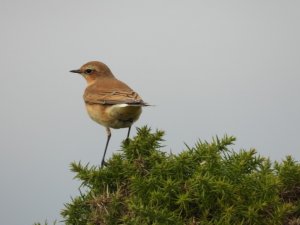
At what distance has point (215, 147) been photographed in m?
5.94

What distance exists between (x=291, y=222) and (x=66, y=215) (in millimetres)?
2144

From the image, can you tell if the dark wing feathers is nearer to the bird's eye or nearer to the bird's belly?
the bird's belly

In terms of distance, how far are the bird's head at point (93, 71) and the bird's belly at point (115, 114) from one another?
52.8 inches

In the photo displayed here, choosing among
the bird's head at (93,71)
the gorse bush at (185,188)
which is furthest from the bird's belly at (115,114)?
the gorse bush at (185,188)

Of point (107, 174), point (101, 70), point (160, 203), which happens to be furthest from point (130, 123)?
point (160, 203)

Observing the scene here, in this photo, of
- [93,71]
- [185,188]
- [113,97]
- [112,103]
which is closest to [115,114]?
[112,103]

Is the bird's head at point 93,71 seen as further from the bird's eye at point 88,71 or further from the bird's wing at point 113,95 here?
the bird's wing at point 113,95

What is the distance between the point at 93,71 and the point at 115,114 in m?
2.12

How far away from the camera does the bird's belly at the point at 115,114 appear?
8.70m

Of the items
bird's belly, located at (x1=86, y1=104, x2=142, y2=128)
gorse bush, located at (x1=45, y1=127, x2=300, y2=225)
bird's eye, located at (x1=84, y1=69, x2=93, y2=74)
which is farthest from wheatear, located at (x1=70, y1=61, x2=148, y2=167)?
gorse bush, located at (x1=45, y1=127, x2=300, y2=225)

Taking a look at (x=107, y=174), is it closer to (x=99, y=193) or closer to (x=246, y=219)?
(x=99, y=193)

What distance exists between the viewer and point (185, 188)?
18.1 ft

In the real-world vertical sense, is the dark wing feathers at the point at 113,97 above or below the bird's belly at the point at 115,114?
above

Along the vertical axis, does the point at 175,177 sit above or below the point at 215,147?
below
